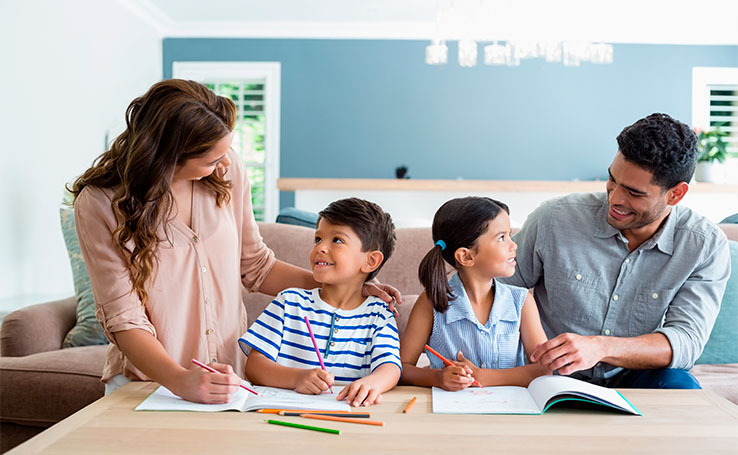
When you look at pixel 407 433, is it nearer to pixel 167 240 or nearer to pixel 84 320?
pixel 167 240

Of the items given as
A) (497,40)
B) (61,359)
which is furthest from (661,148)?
(497,40)

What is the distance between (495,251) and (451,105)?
5722mm

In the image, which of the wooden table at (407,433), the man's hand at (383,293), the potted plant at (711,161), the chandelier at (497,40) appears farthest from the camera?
the potted plant at (711,161)

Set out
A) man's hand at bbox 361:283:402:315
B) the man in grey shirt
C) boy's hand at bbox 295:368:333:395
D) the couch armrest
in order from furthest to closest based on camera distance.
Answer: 1. the couch armrest
2. the man in grey shirt
3. man's hand at bbox 361:283:402:315
4. boy's hand at bbox 295:368:333:395

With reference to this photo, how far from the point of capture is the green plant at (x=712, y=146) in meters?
5.33

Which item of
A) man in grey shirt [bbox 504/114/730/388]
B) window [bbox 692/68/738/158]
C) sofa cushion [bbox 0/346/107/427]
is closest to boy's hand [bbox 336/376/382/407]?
man in grey shirt [bbox 504/114/730/388]

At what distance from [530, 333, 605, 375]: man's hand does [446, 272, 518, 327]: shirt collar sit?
0.16 metres

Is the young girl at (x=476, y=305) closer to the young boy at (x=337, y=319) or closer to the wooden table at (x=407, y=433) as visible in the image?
the young boy at (x=337, y=319)

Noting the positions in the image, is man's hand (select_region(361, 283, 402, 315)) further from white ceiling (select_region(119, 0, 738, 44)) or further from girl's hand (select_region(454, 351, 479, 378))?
white ceiling (select_region(119, 0, 738, 44))

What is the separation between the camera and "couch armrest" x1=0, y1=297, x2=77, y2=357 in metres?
2.47

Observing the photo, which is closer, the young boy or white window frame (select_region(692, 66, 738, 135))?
the young boy

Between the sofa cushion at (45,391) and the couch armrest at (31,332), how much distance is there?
7.8 inches

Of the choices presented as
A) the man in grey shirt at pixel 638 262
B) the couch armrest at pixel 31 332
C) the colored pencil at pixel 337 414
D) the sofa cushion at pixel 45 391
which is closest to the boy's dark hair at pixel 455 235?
the man in grey shirt at pixel 638 262

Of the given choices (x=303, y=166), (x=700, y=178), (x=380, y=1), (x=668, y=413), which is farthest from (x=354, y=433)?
(x=303, y=166)
